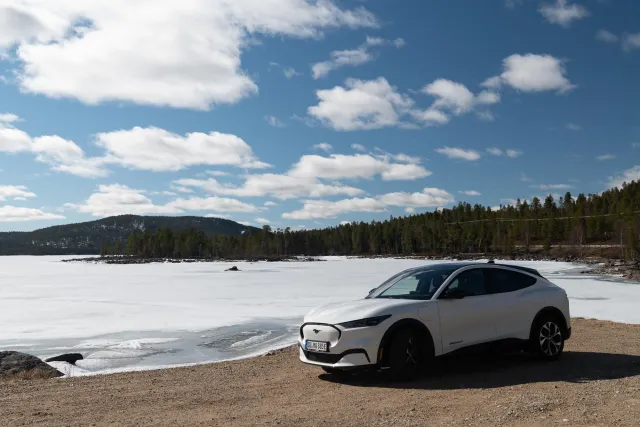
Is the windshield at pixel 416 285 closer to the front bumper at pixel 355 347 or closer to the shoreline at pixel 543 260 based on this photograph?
the front bumper at pixel 355 347

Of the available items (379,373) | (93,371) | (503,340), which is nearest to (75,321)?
(93,371)

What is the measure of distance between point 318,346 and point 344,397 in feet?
3.25

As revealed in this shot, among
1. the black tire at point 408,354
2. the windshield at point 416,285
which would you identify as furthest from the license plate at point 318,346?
the windshield at point 416,285

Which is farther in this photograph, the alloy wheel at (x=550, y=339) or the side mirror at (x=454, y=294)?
the alloy wheel at (x=550, y=339)

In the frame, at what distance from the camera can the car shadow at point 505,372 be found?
8266mm

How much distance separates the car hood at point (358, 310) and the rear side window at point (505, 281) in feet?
5.20

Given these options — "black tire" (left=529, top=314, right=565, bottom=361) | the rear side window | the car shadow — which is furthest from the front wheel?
"black tire" (left=529, top=314, right=565, bottom=361)

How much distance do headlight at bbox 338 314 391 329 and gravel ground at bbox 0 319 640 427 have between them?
2.92ft

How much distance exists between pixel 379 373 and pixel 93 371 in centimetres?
620

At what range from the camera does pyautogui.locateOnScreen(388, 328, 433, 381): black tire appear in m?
8.23

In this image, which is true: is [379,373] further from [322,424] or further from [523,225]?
[523,225]

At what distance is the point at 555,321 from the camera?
32.6 ft

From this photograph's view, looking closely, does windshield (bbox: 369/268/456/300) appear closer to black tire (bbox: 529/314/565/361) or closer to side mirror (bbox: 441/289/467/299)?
side mirror (bbox: 441/289/467/299)

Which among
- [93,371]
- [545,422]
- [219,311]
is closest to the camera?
[545,422]
